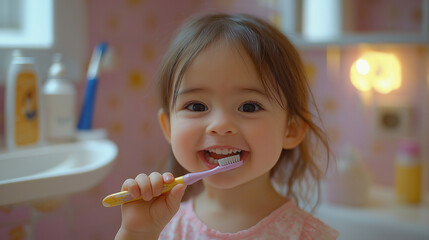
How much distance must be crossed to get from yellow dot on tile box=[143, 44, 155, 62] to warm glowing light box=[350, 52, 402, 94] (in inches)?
25.7

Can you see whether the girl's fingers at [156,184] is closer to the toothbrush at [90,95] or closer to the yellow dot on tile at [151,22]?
the toothbrush at [90,95]

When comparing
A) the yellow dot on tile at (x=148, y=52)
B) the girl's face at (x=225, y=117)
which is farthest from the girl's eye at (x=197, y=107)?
the yellow dot on tile at (x=148, y=52)

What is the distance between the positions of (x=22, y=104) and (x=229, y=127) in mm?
538

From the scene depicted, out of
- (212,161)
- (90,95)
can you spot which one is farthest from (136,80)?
(212,161)

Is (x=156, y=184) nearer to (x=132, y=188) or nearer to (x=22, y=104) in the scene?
(x=132, y=188)

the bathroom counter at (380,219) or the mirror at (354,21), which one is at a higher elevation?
the mirror at (354,21)

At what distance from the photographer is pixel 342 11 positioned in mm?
1351

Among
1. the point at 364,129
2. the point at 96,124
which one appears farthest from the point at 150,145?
the point at 364,129

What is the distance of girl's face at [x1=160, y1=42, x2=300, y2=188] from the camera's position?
27.4 inches

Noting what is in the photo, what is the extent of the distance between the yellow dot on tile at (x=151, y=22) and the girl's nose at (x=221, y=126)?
2.93ft

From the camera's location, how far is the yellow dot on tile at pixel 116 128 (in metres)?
1.39

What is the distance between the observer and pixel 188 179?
0.65 metres

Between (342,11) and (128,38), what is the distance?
67 centimetres

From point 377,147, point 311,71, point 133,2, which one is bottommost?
point 377,147
